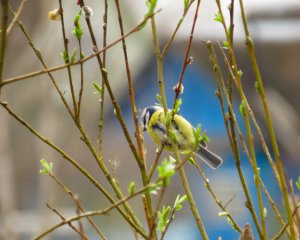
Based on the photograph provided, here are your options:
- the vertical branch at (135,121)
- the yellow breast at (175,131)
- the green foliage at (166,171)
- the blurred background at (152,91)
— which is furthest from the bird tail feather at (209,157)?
the blurred background at (152,91)

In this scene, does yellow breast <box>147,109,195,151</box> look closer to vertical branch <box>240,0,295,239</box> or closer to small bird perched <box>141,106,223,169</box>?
small bird perched <box>141,106,223,169</box>

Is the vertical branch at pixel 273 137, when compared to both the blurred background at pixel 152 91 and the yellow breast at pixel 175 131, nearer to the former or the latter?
the yellow breast at pixel 175 131

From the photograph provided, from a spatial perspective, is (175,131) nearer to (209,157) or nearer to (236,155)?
(209,157)

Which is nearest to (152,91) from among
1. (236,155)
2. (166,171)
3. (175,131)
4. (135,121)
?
(175,131)

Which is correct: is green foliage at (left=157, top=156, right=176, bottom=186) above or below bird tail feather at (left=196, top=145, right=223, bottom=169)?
above

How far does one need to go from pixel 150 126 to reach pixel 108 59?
4.46 meters

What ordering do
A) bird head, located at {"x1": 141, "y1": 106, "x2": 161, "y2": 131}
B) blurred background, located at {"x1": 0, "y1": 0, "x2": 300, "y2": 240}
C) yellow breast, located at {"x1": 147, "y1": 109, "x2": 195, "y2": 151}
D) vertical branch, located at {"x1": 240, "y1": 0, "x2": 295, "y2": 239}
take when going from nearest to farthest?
1. vertical branch, located at {"x1": 240, "y1": 0, "x2": 295, "y2": 239}
2. yellow breast, located at {"x1": 147, "y1": 109, "x2": 195, "y2": 151}
3. bird head, located at {"x1": 141, "y1": 106, "x2": 161, "y2": 131}
4. blurred background, located at {"x1": 0, "y1": 0, "x2": 300, "y2": 240}

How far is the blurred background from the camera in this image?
4.70 meters

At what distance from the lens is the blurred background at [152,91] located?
4.70m

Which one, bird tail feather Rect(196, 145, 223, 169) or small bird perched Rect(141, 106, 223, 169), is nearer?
small bird perched Rect(141, 106, 223, 169)

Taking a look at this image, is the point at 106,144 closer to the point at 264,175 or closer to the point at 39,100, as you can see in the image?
the point at 39,100

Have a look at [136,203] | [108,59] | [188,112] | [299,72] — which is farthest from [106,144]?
[299,72]

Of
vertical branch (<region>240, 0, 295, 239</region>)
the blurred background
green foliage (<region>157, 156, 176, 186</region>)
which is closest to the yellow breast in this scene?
vertical branch (<region>240, 0, 295, 239</region>)

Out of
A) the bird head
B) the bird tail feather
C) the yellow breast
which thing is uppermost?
the bird head
